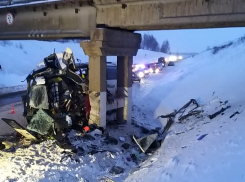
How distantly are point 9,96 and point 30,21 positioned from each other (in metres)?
7.31

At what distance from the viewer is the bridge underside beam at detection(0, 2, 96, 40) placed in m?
10.9

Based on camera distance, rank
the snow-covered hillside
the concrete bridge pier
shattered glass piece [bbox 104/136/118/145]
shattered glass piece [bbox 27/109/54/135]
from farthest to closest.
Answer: the snow-covered hillside < the concrete bridge pier < shattered glass piece [bbox 104/136/118/145] < shattered glass piece [bbox 27/109/54/135]

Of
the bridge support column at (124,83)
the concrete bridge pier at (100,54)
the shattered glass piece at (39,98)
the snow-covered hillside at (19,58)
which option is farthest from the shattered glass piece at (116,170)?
the snow-covered hillside at (19,58)

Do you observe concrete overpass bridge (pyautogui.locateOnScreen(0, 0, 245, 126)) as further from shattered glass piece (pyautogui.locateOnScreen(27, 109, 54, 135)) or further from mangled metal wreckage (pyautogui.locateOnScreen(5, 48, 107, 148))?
shattered glass piece (pyautogui.locateOnScreen(27, 109, 54, 135))

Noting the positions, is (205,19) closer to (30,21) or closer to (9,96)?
(30,21)

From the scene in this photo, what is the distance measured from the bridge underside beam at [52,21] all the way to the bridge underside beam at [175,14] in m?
0.86

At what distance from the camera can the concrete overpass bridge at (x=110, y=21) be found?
818 cm

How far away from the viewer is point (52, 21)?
39.7ft

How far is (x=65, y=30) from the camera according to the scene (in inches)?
459

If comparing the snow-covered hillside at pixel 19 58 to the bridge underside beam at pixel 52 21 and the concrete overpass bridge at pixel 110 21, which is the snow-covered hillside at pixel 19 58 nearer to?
the bridge underside beam at pixel 52 21

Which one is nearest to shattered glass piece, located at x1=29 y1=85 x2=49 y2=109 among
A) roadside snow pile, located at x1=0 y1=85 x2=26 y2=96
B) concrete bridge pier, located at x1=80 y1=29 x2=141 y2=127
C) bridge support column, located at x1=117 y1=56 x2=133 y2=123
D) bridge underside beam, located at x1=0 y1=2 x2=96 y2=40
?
concrete bridge pier, located at x1=80 y1=29 x2=141 y2=127

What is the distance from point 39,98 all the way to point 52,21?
4038mm

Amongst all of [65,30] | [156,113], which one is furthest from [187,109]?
[65,30]

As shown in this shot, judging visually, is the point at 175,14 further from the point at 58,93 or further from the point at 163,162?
the point at 58,93
